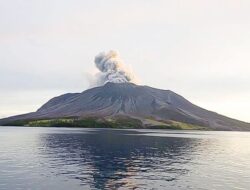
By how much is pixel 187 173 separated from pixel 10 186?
29.2m

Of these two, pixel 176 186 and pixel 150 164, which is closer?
pixel 176 186

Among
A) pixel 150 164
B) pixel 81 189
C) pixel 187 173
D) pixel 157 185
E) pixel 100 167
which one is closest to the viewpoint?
pixel 81 189

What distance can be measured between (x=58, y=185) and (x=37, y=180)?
449 cm

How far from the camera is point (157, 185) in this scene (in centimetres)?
5050

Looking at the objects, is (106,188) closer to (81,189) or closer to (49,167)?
(81,189)

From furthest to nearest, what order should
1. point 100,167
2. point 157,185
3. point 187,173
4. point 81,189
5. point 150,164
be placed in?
point 150,164, point 100,167, point 187,173, point 157,185, point 81,189

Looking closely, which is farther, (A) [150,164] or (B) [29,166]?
(A) [150,164]

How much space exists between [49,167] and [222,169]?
30915mm

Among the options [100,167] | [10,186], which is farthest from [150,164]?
[10,186]

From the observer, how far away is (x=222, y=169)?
68.4 metres

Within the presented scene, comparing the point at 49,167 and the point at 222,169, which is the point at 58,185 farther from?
the point at 222,169

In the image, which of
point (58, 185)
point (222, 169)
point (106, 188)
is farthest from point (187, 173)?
point (58, 185)

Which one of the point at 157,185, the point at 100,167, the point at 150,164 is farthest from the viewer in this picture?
the point at 150,164

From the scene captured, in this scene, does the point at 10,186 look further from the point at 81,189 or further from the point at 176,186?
the point at 176,186
